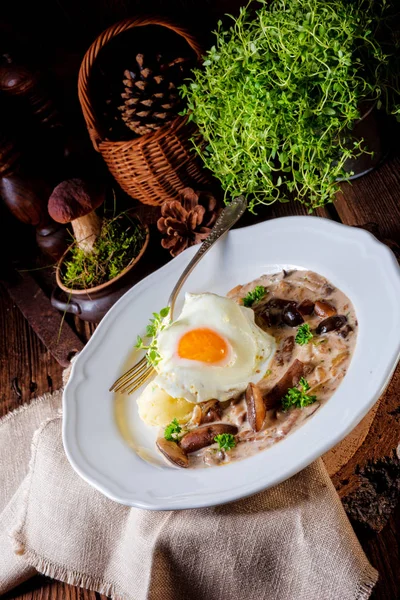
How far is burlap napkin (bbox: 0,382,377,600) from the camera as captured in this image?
1943 millimetres

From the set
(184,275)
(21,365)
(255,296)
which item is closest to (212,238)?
(184,275)

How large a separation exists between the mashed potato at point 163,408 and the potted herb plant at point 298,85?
2.78 ft

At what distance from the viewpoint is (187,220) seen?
3.13 metres

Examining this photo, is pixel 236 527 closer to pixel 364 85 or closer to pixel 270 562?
pixel 270 562

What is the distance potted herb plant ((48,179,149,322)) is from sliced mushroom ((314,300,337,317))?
1.05m

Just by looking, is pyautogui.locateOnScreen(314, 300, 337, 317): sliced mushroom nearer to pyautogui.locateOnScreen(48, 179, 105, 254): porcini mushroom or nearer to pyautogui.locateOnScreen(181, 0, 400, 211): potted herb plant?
pyautogui.locateOnScreen(181, 0, 400, 211): potted herb plant

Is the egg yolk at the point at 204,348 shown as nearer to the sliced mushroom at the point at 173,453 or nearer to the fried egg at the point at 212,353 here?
the fried egg at the point at 212,353

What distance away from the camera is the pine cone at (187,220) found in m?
3.10

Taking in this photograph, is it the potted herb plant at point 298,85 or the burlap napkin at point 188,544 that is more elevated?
the potted herb plant at point 298,85

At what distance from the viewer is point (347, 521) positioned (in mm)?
1983

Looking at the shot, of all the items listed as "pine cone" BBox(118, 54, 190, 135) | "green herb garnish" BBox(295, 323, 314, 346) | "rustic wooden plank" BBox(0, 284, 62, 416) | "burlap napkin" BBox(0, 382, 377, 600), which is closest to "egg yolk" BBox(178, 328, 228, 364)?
"green herb garnish" BBox(295, 323, 314, 346)

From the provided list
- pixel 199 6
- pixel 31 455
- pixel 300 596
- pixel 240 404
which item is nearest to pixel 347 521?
pixel 300 596

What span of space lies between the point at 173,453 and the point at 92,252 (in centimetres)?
135

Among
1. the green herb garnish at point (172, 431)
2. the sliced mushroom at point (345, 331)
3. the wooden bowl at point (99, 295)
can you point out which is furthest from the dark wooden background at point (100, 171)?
the green herb garnish at point (172, 431)
